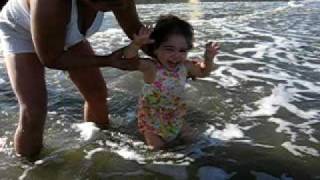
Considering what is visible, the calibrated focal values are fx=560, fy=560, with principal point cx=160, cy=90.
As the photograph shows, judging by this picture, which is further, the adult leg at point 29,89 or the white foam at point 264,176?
the adult leg at point 29,89

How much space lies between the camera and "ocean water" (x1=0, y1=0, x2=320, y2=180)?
3.93 m

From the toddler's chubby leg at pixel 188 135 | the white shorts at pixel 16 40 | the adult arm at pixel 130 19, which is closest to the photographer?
the white shorts at pixel 16 40

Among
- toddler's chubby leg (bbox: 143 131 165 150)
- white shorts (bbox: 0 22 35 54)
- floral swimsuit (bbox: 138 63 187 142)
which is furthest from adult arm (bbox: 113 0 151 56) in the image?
white shorts (bbox: 0 22 35 54)

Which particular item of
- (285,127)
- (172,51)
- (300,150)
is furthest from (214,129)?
(172,51)

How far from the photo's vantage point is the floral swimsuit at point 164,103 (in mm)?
4332

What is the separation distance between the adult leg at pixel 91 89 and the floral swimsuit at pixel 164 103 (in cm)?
41

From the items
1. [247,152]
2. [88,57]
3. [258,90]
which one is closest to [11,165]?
[88,57]

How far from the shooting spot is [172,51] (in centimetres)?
423

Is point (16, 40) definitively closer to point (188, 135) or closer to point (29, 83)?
point (29, 83)

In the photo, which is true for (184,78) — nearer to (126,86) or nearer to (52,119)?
(52,119)

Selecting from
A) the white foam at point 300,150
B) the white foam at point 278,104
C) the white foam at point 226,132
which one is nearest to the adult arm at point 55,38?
the white foam at point 226,132

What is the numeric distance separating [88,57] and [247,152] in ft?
4.80

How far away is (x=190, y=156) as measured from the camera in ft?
13.8

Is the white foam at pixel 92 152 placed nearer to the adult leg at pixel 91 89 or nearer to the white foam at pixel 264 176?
the adult leg at pixel 91 89
